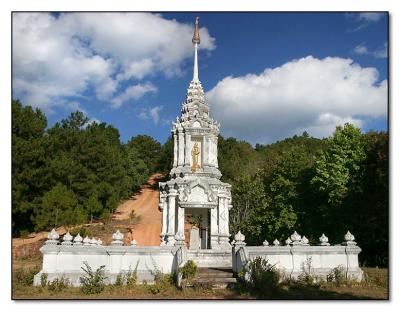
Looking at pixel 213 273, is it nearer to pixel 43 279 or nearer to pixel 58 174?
pixel 43 279

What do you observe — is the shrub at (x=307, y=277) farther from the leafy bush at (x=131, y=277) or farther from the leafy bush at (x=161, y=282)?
the leafy bush at (x=131, y=277)

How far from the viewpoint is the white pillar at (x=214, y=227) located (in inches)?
772

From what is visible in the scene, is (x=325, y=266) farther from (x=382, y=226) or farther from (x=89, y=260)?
(x=89, y=260)

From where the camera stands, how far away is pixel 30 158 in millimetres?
29859

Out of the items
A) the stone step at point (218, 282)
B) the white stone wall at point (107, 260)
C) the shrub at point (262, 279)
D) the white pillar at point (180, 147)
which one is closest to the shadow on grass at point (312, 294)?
the shrub at point (262, 279)

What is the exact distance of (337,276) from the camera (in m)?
15.3

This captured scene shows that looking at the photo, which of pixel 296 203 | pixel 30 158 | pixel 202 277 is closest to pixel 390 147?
pixel 202 277

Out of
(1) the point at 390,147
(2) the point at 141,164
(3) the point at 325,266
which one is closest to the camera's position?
(1) the point at 390,147

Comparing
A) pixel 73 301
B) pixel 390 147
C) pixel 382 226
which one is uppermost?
pixel 390 147

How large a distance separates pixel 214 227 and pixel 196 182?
7.56ft

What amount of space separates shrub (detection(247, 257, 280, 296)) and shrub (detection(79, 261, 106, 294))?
4.71 metres

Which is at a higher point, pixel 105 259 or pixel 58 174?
pixel 58 174

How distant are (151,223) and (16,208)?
21117 millimetres

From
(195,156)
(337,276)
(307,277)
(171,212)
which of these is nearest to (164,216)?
(171,212)
